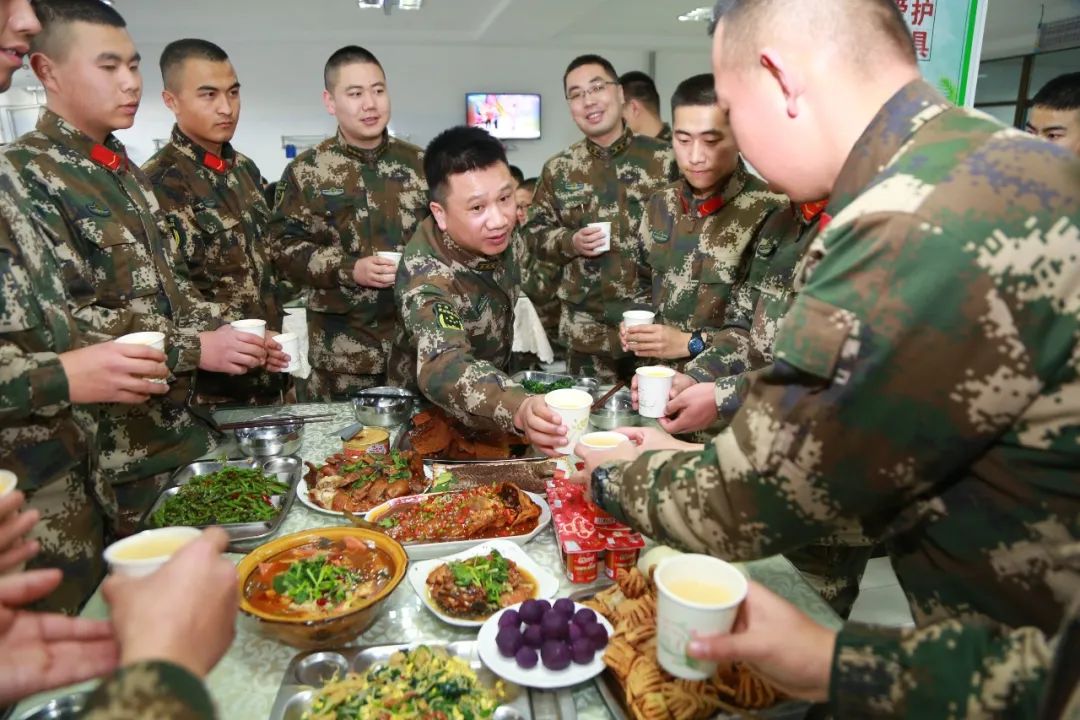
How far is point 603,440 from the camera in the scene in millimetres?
1741

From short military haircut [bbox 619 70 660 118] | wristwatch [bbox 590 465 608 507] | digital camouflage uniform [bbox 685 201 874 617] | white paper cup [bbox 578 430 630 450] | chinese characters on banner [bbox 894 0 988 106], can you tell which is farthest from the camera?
short military haircut [bbox 619 70 660 118]

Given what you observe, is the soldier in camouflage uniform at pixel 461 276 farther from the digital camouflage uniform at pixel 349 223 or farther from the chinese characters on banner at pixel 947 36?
the chinese characters on banner at pixel 947 36

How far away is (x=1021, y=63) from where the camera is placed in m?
11.9

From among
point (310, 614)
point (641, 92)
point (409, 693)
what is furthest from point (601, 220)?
point (409, 693)

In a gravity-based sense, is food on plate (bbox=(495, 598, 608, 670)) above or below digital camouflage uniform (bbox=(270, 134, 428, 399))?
below

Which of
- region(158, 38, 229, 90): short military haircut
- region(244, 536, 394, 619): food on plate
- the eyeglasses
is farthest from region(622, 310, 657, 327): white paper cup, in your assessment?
region(158, 38, 229, 90): short military haircut

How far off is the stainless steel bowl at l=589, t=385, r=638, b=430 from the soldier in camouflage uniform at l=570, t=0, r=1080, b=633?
4.51 ft

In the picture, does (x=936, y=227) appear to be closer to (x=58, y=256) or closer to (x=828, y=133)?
(x=828, y=133)

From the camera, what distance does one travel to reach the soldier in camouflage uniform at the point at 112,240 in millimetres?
2500

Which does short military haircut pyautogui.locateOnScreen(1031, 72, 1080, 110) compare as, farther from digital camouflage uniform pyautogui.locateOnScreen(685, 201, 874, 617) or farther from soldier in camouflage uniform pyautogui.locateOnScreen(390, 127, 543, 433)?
soldier in camouflage uniform pyautogui.locateOnScreen(390, 127, 543, 433)

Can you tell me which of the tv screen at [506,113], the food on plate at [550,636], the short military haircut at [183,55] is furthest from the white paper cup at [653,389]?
the tv screen at [506,113]

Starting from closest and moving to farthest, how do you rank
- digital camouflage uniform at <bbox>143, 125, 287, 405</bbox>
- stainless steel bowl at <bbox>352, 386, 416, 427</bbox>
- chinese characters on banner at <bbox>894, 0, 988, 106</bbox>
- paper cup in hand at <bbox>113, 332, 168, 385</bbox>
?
1. paper cup in hand at <bbox>113, 332, 168, 385</bbox>
2. stainless steel bowl at <bbox>352, 386, 416, 427</bbox>
3. chinese characters on banner at <bbox>894, 0, 988, 106</bbox>
4. digital camouflage uniform at <bbox>143, 125, 287, 405</bbox>

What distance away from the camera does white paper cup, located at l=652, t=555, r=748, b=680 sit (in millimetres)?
1112

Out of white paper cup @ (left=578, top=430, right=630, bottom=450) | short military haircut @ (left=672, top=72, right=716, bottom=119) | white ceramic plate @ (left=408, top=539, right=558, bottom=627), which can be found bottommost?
white ceramic plate @ (left=408, top=539, right=558, bottom=627)
